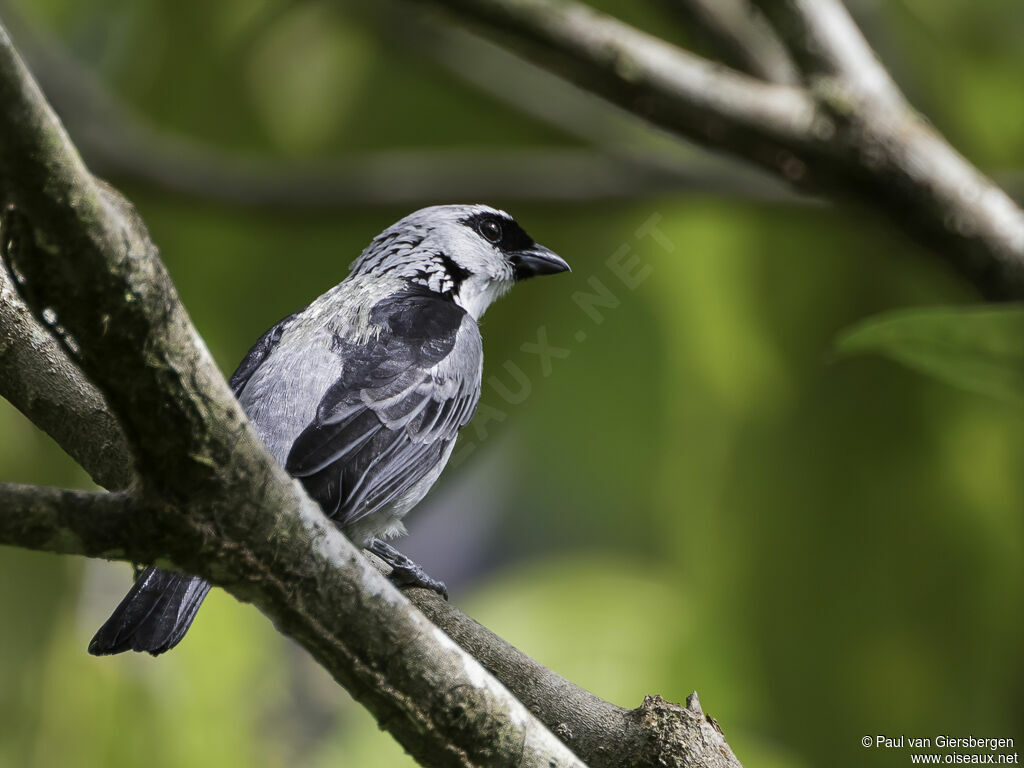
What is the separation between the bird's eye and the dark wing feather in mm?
625

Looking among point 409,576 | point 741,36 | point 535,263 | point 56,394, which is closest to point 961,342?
point 409,576

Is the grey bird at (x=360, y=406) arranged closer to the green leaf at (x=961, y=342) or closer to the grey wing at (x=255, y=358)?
the grey wing at (x=255, y=358)

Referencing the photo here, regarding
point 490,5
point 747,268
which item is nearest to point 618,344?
point 747,268

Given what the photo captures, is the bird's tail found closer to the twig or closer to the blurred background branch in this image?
the twig

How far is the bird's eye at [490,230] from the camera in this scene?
3.81 metres

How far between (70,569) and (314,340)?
71.5 inches

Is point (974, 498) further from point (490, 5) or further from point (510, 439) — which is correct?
point (490, 5)

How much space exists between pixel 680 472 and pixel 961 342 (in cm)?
246

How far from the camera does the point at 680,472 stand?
480 cm

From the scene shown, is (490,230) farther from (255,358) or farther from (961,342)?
(961,342)

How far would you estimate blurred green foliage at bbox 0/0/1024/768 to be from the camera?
166 inches

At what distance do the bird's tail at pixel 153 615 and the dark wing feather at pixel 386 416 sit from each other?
1.23ft

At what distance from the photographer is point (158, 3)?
5.46m

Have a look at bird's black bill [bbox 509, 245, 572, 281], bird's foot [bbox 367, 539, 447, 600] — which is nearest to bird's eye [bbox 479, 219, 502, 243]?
bird's black bill [bbox 509, 245, 572, 281]
